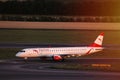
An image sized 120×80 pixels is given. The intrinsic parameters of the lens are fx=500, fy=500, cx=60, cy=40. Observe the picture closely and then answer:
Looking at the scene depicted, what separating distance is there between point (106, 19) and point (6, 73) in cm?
7595

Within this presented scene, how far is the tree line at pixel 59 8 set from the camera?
136500mm

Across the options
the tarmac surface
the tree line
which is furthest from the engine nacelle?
the tree line

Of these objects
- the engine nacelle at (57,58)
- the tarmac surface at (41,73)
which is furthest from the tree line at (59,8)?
the tarmac surface at (41,73)

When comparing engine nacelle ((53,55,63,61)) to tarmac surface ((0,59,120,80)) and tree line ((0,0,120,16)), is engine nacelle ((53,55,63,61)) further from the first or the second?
tree line ((0,0,120,16))

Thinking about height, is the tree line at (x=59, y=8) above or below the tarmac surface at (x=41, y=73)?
above

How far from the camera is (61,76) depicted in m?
49.2

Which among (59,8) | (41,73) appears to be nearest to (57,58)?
(41,73)

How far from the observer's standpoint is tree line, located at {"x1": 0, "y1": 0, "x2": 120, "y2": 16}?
448 ft

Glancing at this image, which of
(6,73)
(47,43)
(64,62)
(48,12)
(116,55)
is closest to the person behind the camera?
(6,73)

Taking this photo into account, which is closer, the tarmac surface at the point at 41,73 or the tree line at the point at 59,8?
the tarmac surface at the point at 41,73

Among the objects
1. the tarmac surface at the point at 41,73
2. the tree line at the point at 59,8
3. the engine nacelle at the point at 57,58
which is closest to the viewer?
the tarmac surface at the point at 41,73

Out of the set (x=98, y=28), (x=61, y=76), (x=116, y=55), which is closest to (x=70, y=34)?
(x=98, y=28)

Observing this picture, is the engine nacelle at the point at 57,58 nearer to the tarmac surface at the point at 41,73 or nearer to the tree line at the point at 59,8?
the tarmac surface at the point at 41,73

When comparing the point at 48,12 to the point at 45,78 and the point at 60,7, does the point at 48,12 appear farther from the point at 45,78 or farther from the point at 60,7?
the point at 45,78
